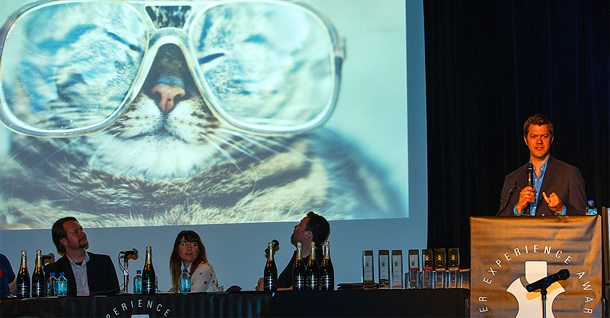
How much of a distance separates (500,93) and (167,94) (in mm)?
2256

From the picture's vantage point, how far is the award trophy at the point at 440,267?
3213mm

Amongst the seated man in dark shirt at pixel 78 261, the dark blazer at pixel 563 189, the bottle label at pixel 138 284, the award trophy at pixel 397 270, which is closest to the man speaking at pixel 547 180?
the dark blazer at pixel 563 189

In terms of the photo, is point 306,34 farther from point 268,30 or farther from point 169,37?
point 169,37

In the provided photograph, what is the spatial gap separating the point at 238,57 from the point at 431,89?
4.36 ft

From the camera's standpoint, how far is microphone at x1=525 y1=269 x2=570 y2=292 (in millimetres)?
2256

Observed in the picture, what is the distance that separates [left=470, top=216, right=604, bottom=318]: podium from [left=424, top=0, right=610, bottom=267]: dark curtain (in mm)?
1953

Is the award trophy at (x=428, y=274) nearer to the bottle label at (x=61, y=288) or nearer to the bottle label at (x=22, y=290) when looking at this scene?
the bottle label at (x=61, y=288)

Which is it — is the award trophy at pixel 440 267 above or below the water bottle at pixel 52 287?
above

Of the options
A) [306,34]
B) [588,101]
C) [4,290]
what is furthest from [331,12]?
[4,290]

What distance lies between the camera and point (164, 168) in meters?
4.55

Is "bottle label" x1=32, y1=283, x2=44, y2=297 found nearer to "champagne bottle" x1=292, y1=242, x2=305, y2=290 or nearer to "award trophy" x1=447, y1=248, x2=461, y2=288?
"champagne bottle" x1=292, y1=242, x2=305, y2=290

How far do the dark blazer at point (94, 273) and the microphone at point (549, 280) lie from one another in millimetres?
2380

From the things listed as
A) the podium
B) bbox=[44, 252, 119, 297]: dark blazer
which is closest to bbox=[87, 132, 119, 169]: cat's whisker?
bbox=[44, 252, 119, 297]: dark blazer

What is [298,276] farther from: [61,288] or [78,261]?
[78,261]
